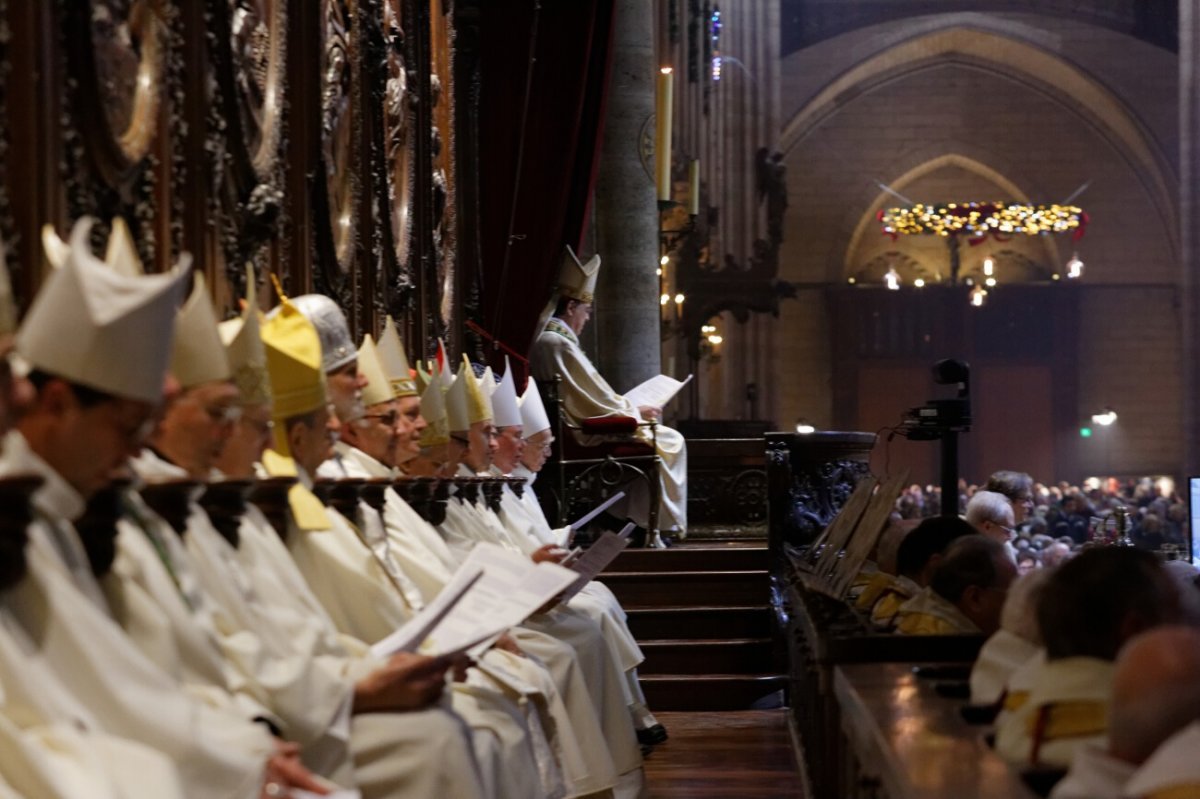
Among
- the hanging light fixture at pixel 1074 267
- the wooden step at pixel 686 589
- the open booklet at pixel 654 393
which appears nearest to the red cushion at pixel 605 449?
the open booklet at pixel 654 393

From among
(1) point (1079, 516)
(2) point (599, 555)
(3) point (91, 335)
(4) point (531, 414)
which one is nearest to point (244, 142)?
(2) point (599, 555)

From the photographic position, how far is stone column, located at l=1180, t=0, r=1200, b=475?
24.3m

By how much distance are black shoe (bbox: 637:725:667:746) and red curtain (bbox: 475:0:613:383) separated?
8.80ft

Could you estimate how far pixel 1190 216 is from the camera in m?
25.6

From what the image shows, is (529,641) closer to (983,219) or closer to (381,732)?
(381,732)

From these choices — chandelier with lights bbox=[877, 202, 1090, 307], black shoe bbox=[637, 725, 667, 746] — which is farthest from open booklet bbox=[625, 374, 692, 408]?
chandelier with lights bbox=[877, 202, 1090, 307]

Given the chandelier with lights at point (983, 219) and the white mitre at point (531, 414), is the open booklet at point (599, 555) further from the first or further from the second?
the chandelier with lights at point (983, 219)

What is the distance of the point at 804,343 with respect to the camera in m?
36.6

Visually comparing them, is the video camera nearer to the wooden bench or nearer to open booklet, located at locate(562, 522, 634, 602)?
open booklet, located at locate(562, 522, 634, 602)

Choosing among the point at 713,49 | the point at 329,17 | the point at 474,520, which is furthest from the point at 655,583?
the point at 713,49

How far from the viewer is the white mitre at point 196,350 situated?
12.6 ft

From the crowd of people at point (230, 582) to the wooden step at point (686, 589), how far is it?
12.4 feet

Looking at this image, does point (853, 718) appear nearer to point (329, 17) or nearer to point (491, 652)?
point (491, 652)

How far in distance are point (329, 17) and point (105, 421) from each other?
411 centimetres
